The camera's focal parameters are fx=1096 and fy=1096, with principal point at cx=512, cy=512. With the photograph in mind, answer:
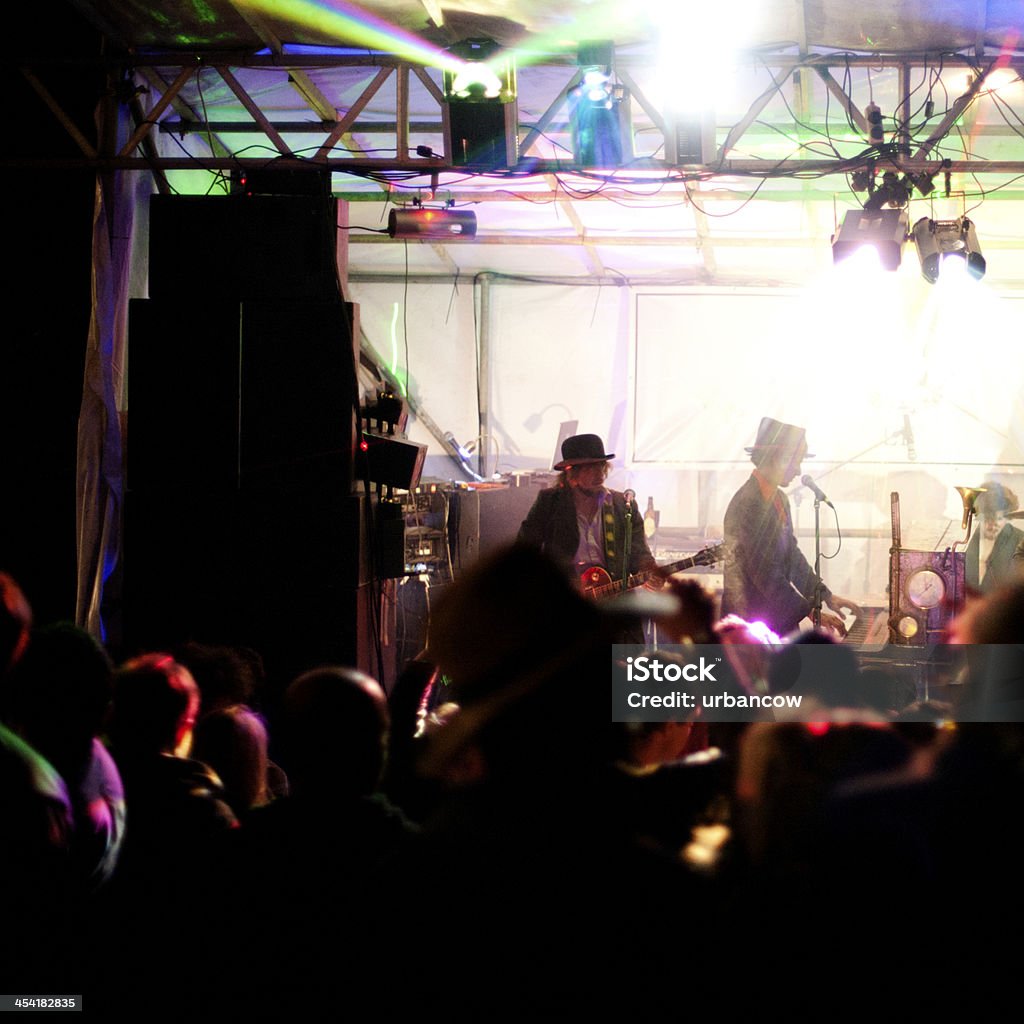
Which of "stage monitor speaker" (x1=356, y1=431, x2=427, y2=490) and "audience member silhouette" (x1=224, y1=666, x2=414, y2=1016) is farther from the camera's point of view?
"stage monitor speaker" (x1=356, y1=431, x2=427, y2=490)

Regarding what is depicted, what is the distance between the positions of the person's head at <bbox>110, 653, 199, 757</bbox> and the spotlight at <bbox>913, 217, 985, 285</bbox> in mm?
5046

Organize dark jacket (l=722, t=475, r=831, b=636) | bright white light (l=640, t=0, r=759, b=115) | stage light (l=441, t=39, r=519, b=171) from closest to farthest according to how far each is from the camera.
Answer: bright white light (l=640, t=0, r=759, b=115), stage light (l=441, t=39, r=519, b=171), dark jacket (l=722, t=475, r=831, b=636)

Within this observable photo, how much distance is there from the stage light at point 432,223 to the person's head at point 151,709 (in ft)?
13.7

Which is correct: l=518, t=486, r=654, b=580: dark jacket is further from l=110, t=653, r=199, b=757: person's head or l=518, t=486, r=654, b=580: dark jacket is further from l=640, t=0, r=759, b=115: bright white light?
l=110, t=653, r=199, b=757: person's head

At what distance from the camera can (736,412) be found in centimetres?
1093

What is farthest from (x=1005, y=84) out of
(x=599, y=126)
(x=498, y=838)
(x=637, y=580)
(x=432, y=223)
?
(x=498, y=838)

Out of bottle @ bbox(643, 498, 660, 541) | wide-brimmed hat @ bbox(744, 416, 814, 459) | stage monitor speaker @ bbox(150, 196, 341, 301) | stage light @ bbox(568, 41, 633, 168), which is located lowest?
bottle @ bbox(643, 498, 660, 541)

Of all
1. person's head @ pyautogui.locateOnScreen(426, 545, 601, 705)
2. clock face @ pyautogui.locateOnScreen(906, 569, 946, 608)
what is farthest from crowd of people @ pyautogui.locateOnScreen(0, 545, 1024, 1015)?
clock face @ pyautogui.locateOnScreen(906, 569, 946, 608)

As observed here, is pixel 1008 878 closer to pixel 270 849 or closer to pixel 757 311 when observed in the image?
pixel 270 849

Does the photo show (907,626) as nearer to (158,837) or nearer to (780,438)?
(780,438)

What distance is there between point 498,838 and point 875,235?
17.6 feet

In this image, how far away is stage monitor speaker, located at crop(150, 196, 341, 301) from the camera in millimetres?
5320

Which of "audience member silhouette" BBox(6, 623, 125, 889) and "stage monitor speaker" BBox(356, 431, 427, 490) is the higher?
"stage monitor speaker" BBox(356, 431, 427, 490)

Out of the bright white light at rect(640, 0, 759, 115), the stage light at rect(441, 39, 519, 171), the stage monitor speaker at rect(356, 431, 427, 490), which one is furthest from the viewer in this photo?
the stage monitor speaker at rect(356, 431, 427, 490)
